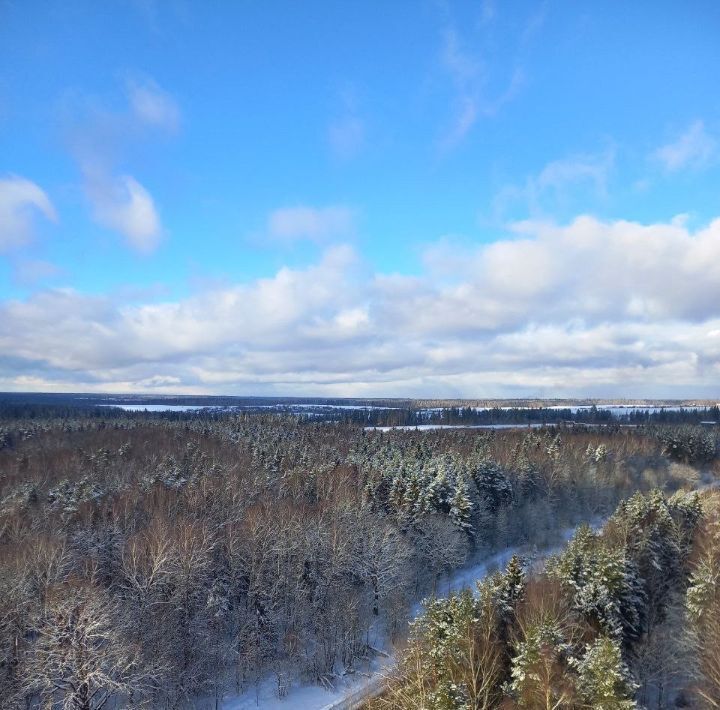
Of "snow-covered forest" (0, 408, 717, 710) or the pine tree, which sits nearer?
the pine tree

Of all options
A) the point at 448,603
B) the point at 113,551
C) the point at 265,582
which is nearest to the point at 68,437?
the point at 113,551

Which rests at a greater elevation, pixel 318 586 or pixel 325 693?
pixel 318 586

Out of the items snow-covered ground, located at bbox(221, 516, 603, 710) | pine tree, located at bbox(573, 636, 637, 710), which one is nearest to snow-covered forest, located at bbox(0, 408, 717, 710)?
pine tree, located at bbox(573, 636, 637, 710)

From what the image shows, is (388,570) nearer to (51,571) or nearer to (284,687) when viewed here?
(284,687)

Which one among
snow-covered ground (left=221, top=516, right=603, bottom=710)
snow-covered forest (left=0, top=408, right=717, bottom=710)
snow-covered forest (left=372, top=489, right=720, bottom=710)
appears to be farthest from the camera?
snow-covered ground (left=221, top=516, right=603, bottom=710)

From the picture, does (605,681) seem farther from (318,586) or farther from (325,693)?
(318,586)

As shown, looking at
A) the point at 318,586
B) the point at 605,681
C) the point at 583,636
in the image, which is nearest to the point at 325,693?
the point at 318,586

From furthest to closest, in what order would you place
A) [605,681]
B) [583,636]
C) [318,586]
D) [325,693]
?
[318,586], [325,693], [583,636], [605,681]

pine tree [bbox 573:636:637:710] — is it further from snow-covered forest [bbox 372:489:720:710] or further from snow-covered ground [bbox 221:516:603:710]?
snow-covered ground [bbox 221:516:603:710]

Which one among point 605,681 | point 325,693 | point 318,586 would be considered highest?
point 605,681

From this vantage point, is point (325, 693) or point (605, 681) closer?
point (605, 681)
